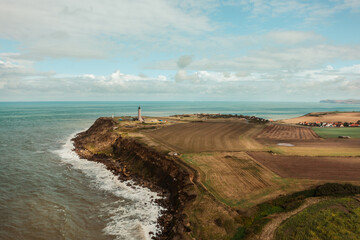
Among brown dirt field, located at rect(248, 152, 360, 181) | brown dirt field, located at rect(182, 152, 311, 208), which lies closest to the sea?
brown dirt field, located at rect(182, 152, 311, 208)

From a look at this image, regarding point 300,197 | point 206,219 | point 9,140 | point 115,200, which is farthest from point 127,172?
point 9,140

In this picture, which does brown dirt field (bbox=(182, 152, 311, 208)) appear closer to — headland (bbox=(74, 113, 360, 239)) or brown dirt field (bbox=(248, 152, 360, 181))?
headland (bbox=(74, 113, 360, 239))

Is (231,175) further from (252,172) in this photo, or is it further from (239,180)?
(252,172)

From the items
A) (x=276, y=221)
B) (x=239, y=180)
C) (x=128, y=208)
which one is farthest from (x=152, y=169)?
(x=276, y=221)

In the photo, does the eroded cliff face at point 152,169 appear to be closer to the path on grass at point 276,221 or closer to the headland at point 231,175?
the headland at point 231,175

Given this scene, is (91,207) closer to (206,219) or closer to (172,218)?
(172,218)

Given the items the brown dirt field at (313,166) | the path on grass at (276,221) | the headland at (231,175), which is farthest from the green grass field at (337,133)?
the path on grass at (276,221)
